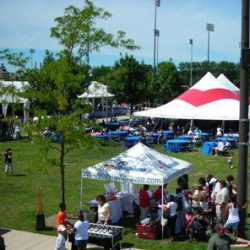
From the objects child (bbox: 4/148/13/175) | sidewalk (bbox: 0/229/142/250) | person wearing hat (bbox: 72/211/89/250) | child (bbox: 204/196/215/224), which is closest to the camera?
person wearing hat (bbox: 72/211/89/250)

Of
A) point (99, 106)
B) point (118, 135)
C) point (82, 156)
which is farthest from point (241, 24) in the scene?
point (99, 106)

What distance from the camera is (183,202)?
13055mm

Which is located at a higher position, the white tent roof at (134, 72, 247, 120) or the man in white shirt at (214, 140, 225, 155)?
the white tent roof at (134, 72, 247, 120)

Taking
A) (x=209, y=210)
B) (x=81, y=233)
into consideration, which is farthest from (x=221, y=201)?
(x=81, y=233)

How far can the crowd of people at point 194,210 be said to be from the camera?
12188 mm

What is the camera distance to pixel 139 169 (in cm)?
1341

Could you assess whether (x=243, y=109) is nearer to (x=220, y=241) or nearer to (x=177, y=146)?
(x=220, y=241)

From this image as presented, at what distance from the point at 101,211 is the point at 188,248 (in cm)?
250

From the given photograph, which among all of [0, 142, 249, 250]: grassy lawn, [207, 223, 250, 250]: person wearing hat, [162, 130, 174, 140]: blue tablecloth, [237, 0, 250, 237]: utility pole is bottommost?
[0, 142, 249, 250]: grassy lawn

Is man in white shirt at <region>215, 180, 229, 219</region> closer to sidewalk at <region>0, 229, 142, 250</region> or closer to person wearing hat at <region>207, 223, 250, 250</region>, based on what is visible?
sidewalk at <region>0, 229, 142, 250</region>

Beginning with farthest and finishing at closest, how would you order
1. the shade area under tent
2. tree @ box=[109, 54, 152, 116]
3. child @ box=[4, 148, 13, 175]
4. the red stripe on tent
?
tree @ box=[109, 54, 152, 116] → the red stripe on tent → child @ box=[4, 148, 13, 175] → the shade area under tent

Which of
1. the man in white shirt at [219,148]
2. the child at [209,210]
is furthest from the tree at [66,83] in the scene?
the man in white shirt at [219,148]

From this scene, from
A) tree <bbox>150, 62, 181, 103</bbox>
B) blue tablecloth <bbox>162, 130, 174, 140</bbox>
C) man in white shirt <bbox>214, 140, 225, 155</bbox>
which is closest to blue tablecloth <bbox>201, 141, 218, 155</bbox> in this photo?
man in white shirt <bbox>214, 140, 225, 155</bbox>

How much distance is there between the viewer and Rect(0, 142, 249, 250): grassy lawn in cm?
1350
